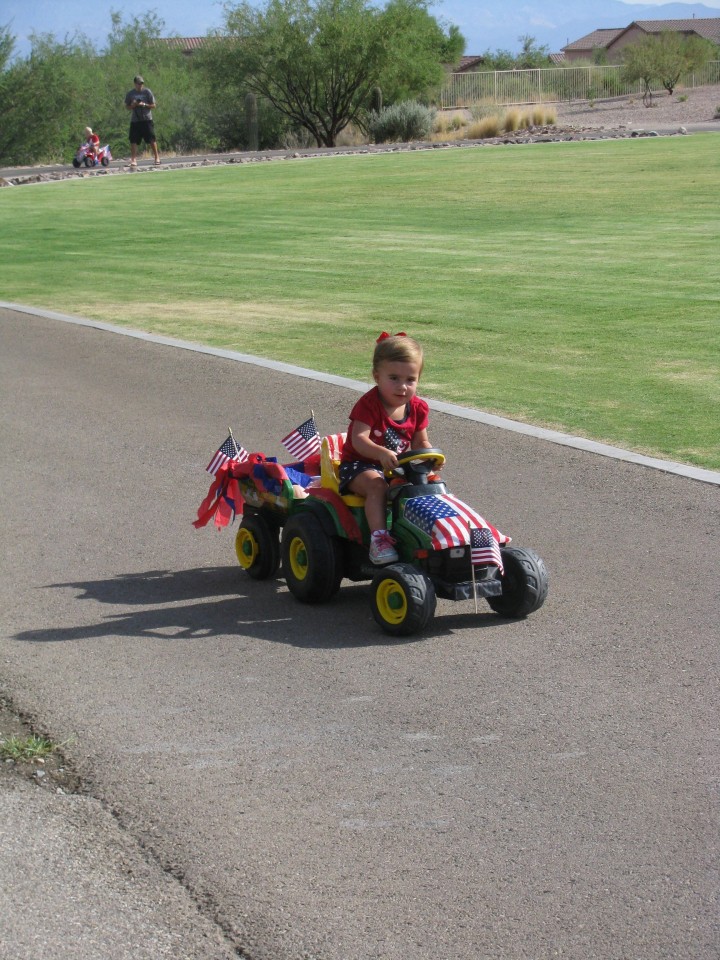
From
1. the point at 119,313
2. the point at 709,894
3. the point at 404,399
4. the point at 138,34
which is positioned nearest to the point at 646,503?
the point at 404,399

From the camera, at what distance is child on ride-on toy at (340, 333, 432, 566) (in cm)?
596

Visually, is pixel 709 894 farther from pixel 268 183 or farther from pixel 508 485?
pixel 268 183

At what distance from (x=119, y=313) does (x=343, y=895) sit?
11.7 metres

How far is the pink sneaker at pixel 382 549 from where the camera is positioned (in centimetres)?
587

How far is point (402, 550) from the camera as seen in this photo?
19.4 ft

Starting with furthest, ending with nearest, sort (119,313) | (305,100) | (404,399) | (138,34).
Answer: (138,34) < (305,100) < (119,313) < (404,399)

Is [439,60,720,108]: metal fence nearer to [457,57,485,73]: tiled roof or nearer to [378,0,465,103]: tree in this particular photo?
[378,0,465,103]: tree

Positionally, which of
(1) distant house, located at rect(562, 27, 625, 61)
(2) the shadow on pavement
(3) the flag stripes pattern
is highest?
(1) distant house, located at rect(562, 27, 625, 61)

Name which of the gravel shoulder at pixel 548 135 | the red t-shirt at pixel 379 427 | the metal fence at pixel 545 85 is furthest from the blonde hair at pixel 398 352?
the metal fence at pixel 545 85

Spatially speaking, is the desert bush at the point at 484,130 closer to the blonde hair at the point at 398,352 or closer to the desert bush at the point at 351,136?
the desert bush at the point at 351,136

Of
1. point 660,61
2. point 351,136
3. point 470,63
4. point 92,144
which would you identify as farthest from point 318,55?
point 470,63

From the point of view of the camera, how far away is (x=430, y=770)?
449cm

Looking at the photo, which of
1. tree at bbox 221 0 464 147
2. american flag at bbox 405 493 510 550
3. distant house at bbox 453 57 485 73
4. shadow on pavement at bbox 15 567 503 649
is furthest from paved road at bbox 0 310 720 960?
distant house at bbox 453 57 485 73

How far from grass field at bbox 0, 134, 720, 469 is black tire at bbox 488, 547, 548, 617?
2.74 meters
